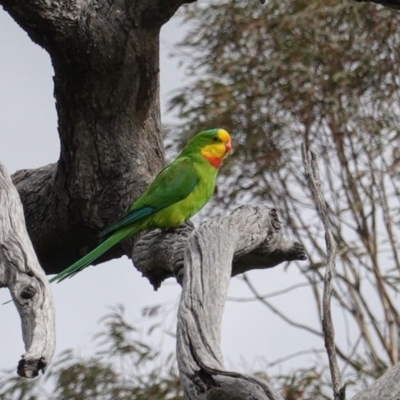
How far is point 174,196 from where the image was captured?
322 centimetres

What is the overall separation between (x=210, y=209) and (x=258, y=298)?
0.72 metres

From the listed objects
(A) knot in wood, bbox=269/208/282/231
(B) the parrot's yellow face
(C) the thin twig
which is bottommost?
(C) the thin twig

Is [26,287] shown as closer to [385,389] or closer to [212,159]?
[385,389]

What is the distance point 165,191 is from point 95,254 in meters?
0.33

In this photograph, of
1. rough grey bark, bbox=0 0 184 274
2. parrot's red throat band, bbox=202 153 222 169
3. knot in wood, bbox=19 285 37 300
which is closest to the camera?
knot in wood, bbox=19 285 37 300

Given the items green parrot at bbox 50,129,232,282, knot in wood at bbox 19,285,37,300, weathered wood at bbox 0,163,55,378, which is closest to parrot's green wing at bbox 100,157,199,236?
green parrot at bbox 50,129,232,282

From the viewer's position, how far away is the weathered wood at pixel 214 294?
184 centimetres

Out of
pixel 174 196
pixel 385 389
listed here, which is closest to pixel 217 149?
pixel 174 196

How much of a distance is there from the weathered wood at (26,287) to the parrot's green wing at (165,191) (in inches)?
23.2

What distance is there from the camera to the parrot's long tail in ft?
9.27

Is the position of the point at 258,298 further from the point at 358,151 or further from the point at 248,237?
the point at 248,237

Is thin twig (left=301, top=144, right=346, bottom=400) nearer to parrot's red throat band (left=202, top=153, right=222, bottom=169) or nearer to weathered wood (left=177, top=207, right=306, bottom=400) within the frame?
weathered wood (left=177, top=207, right=306, bottom=400)

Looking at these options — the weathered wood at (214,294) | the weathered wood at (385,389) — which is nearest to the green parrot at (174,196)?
the weathered wood at (214,294)

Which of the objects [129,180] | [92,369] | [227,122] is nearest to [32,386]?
[92,369]
